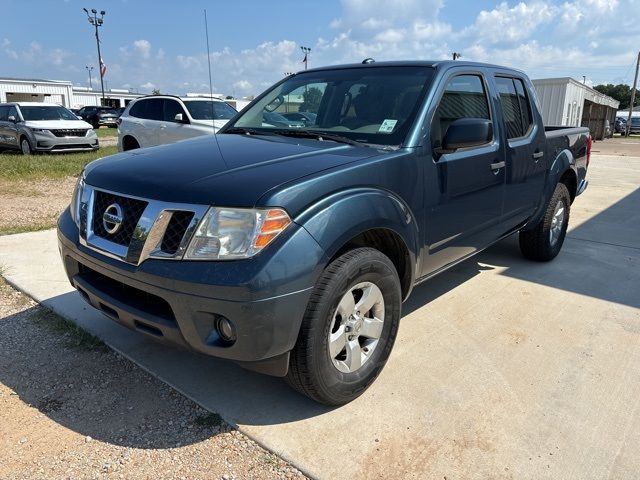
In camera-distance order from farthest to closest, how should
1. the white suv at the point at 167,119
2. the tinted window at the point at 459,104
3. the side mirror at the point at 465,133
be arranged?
1. the white suv at the point at 167,119
2. the tinted window at the point at 459,104
3. the side mirror at the point at 465,133

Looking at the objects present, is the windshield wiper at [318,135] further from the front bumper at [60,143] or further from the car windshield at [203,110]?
the front bumper at [60,143]

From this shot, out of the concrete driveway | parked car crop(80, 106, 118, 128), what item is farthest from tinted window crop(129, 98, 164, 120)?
parked car crop(80, 106, 118, 128)

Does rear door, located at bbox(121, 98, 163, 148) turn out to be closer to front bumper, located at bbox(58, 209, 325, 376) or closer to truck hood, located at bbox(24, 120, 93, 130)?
truck hood, located at bbox(24, 120, 93, 130)

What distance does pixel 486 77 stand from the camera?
152 inches

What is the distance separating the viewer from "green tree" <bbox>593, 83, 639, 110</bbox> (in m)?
97.4

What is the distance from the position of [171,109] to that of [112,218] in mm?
8668

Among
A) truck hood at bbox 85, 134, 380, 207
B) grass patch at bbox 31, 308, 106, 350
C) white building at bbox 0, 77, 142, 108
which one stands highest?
white building at bbox 0, 77, 142, 108

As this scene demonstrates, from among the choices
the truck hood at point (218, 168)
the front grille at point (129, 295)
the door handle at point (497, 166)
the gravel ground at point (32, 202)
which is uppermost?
the truck hood at point (218, 168)

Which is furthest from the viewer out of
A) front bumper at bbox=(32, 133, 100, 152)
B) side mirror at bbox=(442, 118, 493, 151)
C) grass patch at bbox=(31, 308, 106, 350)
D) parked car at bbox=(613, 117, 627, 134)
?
parked car at bbox=(613, 117, 627, 134)

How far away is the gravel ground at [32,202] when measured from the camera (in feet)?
21.6

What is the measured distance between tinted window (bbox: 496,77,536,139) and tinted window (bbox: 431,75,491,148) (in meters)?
0.33

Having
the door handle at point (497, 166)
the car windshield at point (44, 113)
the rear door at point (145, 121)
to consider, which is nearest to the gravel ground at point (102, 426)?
the door handle at point (497, 166)

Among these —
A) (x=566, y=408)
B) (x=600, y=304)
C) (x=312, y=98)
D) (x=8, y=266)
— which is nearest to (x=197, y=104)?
(x=8, y=266)

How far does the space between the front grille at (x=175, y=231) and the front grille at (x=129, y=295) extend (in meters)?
0.23
